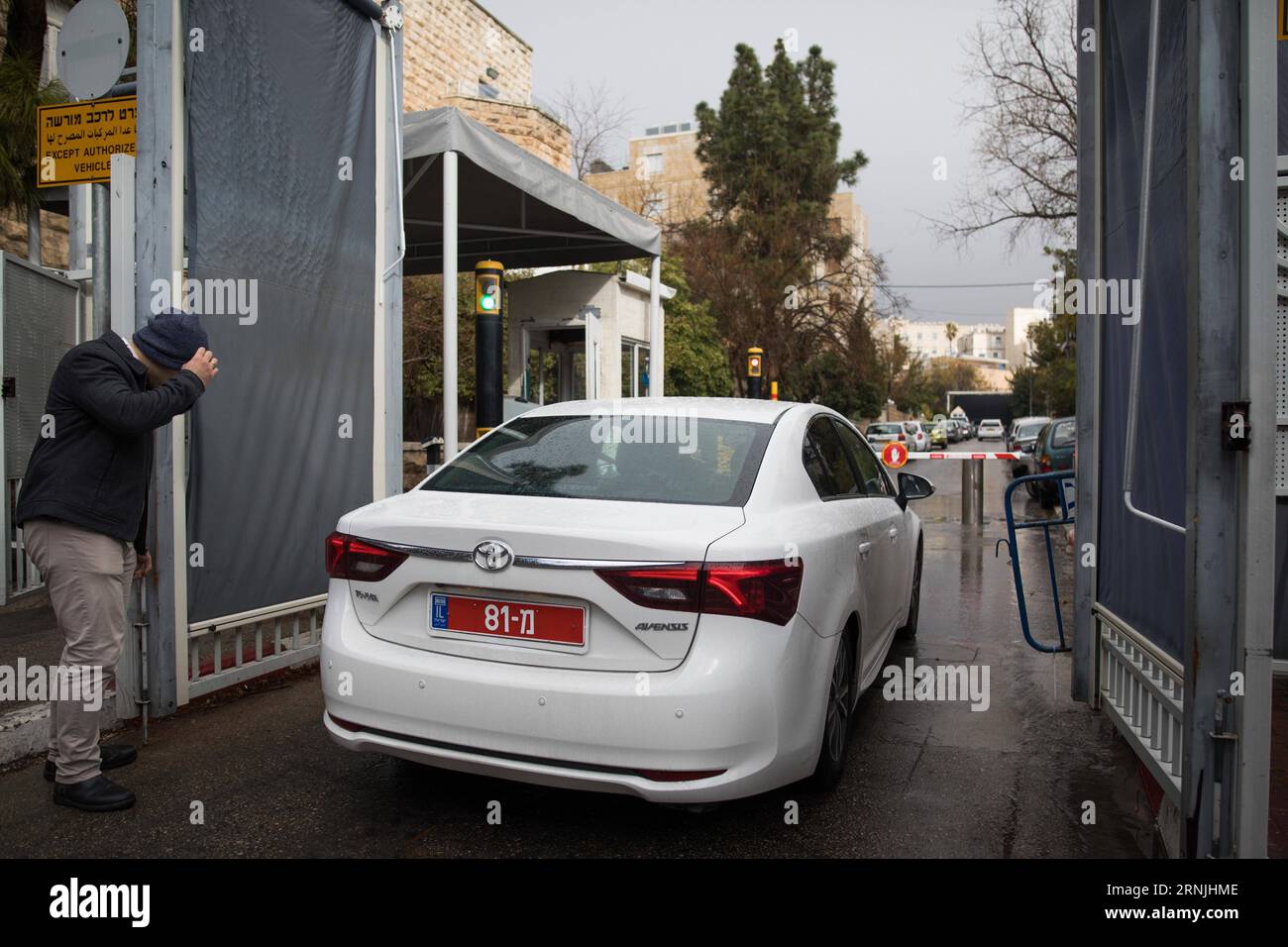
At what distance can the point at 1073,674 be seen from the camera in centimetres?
498

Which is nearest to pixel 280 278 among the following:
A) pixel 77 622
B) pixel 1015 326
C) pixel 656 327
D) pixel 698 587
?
pixel 77 622

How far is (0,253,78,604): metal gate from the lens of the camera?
657 centimetres

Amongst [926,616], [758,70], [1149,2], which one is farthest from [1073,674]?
[758,70]

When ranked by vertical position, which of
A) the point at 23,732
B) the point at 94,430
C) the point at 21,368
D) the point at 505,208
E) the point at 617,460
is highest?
the point at 505,208

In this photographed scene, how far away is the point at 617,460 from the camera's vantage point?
376 centimetres

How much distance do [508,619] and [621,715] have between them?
492mm

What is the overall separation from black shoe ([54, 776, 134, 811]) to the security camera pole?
13.9 ft

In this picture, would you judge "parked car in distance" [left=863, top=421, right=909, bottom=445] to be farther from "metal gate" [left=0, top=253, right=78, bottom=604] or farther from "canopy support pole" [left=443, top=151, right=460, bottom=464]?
"metal gate" [left=0, top=253, right=78, bottom=604]

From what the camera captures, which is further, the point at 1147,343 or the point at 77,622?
the point at 1147,343

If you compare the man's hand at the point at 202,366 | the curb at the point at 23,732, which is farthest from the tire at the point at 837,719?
the curb at the point at 23,732

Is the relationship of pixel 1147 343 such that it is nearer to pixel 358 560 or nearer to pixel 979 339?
pixel 358 560

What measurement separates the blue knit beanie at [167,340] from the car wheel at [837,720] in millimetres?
2815

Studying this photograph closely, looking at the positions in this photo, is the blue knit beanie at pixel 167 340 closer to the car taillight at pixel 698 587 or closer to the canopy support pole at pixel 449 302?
the car taillight at pixel 698 587

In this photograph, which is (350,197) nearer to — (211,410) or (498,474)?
(211,410)
